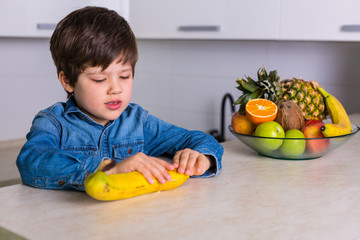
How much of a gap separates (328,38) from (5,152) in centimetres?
164

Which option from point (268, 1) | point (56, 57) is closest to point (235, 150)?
point (56, 57)

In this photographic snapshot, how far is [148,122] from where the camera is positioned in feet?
4.26

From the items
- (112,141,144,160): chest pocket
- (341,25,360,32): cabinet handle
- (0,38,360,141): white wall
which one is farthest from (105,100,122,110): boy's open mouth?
(0,38,360,141): white wall

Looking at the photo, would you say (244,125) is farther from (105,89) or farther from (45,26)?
(45,26)

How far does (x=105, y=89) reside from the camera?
1135mm

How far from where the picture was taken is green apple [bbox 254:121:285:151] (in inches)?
45.9

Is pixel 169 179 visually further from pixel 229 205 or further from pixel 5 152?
pixel 5 152

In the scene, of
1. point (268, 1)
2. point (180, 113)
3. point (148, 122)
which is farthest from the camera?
point (180, 113)

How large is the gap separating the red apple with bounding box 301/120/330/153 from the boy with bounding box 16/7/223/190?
228mm

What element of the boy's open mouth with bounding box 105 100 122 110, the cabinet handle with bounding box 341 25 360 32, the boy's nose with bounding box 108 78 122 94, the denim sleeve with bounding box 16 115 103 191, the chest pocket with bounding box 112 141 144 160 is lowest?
the chest pocket with bounding box 112 141 144 160

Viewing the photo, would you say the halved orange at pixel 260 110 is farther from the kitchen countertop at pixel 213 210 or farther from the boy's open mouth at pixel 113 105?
the boy's open mouth at pixel 113 105

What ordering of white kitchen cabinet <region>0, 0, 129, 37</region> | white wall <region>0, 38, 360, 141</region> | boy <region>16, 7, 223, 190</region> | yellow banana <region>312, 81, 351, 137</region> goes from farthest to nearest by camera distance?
1. white wall <region>0, 38, 360, 141</region>
2. white kitchen cabinet <region>0, 0, 129, 37</region>
3. yellow banana <region>312, 81, 351, 137</region>
4. boy <region>16, 7, 223, 190</region>

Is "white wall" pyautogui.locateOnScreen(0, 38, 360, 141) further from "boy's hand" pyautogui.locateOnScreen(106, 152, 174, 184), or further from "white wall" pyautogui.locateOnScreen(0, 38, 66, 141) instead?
"boy's hand" pyautogui.locateOnScreen(106, 152, 174, 184)

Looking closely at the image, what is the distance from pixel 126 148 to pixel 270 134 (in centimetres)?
37
